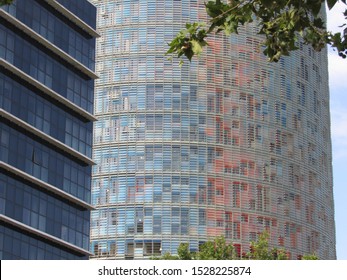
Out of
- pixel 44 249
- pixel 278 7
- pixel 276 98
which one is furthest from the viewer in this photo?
pixel 276 98

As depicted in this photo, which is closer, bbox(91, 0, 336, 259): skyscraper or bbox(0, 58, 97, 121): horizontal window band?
bbox(0, 58, 97, 121): horizontal window band

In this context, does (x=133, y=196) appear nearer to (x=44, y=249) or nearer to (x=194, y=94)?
(x=194, y=94)

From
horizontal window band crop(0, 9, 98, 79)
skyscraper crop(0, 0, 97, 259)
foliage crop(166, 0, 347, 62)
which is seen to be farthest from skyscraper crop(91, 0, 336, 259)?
foliage crop(166, 0, 347, 62)

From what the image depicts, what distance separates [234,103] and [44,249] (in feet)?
202

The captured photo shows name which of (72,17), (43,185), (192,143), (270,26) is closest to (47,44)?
(72,17)

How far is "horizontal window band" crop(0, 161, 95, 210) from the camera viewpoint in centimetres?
8351

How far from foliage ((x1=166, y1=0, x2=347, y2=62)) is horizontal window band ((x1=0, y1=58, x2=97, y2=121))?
63.0 metres

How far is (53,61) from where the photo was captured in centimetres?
9294

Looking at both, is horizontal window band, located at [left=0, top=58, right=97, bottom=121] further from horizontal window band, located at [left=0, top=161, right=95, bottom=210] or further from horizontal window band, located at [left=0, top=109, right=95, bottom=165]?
horizontal window band, located at [left=0, top=161, right=95, bottom=210]

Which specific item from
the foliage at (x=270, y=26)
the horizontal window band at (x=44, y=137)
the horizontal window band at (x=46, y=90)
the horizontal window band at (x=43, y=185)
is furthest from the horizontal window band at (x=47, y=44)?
the foliage at (x=270, y=26)
